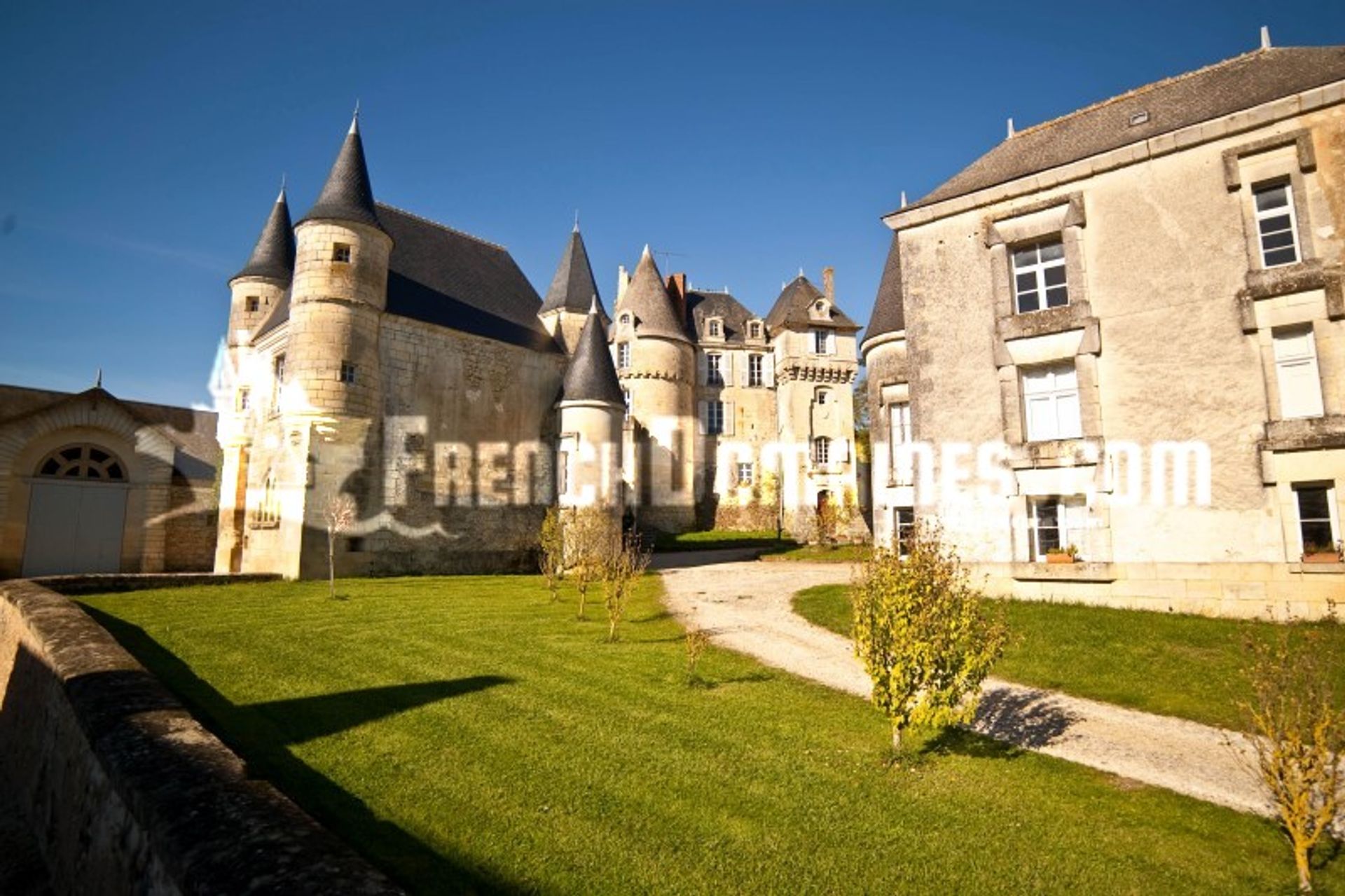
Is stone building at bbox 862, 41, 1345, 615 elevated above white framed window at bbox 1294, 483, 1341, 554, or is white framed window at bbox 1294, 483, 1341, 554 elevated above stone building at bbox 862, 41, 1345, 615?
stone building at bbox 862, 41, 1345, 615

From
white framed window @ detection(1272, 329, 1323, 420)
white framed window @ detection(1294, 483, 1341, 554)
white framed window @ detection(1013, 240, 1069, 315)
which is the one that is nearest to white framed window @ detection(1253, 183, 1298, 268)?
white framed window @ detection(1272, 329, 1323, 420)

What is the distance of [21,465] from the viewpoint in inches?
851

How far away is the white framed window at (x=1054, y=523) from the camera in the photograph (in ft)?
43.5

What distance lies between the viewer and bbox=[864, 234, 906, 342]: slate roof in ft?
57.6

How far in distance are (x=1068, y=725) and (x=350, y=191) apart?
22.8 m

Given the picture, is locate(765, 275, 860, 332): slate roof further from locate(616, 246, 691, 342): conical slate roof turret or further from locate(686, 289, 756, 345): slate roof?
locate(616, 246, 691, 342): conical slate roof turret

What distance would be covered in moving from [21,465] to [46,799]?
71.6 ft

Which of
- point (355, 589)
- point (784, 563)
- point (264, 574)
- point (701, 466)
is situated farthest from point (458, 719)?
point (701, 466)

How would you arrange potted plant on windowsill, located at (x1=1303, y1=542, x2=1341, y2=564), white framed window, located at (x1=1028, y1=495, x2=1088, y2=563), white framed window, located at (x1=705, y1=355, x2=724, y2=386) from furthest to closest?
white framed window, located at (x1=705, y1=355, x2=724, y2=386)
white framed window, located at (x1=1028, y1=495, x2=1088, y2=563)
potted plant on windowsill, located at (x1=1303, y1=542, x2=1341, y2=564)

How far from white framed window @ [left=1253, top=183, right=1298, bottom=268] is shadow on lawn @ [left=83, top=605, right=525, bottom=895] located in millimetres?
13919

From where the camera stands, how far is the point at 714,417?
39031 mm

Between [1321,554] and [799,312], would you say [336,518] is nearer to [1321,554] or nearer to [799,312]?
[1321,554]

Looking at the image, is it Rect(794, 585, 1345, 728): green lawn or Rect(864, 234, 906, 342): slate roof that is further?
Rect(864, 234, 906, 342): slate roof

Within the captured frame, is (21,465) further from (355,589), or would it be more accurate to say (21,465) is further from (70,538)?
(355,589)
